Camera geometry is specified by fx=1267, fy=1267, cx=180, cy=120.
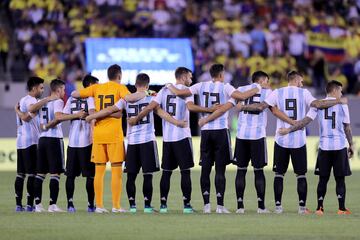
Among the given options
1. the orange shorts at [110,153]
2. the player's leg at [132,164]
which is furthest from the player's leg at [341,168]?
the orange shorts at [110,153]

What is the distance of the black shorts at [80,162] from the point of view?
698 inches

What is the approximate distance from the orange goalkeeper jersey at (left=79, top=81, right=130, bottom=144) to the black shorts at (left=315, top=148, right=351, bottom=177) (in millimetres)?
2766

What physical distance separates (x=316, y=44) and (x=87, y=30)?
241 inches

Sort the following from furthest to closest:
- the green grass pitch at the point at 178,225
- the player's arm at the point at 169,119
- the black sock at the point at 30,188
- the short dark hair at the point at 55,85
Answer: the black sock at the point at 30,188
the short dark hair at the point at 55,85
the player's arm at the point at 169,119
the green grass pitch at the point at 178,225

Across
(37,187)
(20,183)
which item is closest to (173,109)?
(37,187)

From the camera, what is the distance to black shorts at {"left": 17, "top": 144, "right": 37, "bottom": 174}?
1802 centimetres

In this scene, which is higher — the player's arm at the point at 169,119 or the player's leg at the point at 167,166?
the player's arm at the point at 169,119

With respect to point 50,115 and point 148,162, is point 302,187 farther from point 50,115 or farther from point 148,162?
point 50,115

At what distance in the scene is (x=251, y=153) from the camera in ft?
57.2

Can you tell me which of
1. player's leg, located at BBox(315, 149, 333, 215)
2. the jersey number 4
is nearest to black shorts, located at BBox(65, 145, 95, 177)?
player's leg, located at BBox(315, 149, 333, 215)

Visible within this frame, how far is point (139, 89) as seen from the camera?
17.3m

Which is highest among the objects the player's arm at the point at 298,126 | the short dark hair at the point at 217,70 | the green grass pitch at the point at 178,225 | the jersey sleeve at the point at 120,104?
the short dark hair at the point at 217,70

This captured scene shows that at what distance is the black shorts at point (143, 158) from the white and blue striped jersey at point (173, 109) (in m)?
0.26

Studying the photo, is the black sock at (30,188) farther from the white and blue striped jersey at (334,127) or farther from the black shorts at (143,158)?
the white and blue striped jersey at (334,127)
